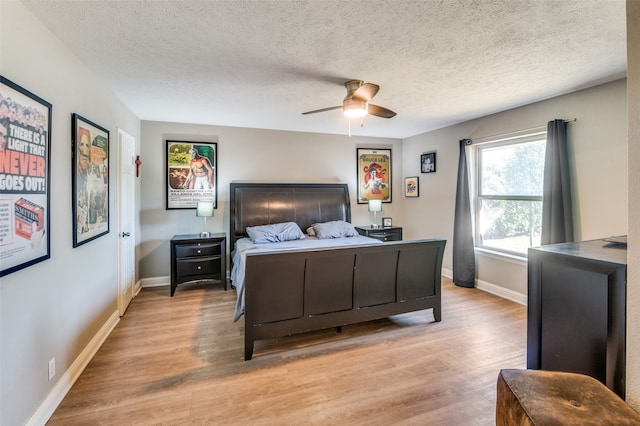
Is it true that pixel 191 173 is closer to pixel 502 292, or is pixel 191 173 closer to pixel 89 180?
pixel 89 180

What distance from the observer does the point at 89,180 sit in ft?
8.20

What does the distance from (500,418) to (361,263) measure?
1.80m

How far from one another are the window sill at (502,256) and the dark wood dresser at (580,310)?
2520 millimetres

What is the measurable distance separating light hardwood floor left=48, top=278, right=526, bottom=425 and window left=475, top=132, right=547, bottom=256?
110 cm

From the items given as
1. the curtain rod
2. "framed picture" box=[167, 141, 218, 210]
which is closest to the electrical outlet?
"framed picture" box=[167, 141, 218, 210]

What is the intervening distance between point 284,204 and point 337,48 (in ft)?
10.0

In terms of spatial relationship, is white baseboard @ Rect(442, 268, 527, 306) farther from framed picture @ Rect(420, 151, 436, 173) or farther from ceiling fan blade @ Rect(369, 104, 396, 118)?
ceiling fan blade @ Rect(369, 104, 396, 118)

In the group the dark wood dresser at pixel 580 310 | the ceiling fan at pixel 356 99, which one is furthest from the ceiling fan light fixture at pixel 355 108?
the dark wood dresser at pixel 580 310

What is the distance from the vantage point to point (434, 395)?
2092 mm

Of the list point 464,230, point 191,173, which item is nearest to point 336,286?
point 464,230

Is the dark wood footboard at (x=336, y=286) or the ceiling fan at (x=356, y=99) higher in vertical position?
the ceiling fan at (x=356, y=99)

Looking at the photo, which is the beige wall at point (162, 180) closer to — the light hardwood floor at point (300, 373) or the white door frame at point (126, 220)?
the white door frame at point (126, 220)

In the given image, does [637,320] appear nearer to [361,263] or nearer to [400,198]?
[361,263]

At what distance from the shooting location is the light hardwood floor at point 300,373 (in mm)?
1907
